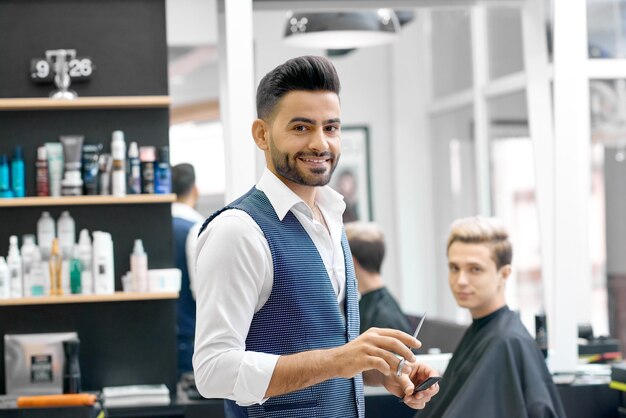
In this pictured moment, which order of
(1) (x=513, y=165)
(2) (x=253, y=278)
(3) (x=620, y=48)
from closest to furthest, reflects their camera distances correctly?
(2) (x=253, y=278) → (3) (x=620, y=48) → (1) (x=513, y=165)

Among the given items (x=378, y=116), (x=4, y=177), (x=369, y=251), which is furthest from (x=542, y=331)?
(x=378, y=116)

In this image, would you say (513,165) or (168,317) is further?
(513,165)

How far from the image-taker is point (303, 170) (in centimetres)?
207

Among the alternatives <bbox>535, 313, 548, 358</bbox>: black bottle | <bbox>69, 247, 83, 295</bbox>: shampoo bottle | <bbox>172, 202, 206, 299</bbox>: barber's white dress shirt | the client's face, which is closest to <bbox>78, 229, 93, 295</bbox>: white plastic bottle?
<bbox>69, 247, 83, 295</bbox>: shampoo bottle

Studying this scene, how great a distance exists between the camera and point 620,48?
244 inches

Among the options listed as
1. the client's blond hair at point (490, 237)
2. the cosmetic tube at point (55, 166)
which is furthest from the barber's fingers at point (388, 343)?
the cosmetic tube at point (55, 166)

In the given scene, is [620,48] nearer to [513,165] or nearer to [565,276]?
[513,165]

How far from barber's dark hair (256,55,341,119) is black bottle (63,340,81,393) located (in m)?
2.12

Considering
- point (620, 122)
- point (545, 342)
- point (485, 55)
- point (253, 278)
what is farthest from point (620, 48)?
point (253, 278)

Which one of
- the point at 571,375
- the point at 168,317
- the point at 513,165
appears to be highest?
the point at 513,165

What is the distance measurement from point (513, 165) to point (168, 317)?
3.64 metres

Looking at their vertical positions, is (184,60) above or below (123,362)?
above

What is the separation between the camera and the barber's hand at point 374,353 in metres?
1.80

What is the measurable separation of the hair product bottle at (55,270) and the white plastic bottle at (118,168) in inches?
12.5
